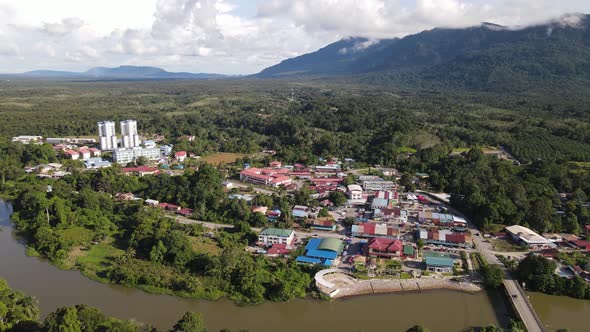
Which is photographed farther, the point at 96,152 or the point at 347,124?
the point at 347,124

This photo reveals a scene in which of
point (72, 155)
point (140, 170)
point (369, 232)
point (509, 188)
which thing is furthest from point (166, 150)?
point (509, 188)

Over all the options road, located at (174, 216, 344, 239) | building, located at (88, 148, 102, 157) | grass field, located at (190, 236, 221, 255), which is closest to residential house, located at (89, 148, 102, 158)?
building, located at (88, 148, 102, 157)

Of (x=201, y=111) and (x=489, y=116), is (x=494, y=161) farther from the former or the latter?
(x=201, y=111)

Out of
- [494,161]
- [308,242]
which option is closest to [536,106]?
[494,161]

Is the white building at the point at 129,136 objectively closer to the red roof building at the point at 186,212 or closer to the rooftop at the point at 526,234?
the red roof building at the point at 186,212

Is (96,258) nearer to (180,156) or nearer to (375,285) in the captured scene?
(375,285)

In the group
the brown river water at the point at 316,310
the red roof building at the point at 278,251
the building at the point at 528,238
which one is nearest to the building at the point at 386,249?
the brown river water at the point at 316,310
